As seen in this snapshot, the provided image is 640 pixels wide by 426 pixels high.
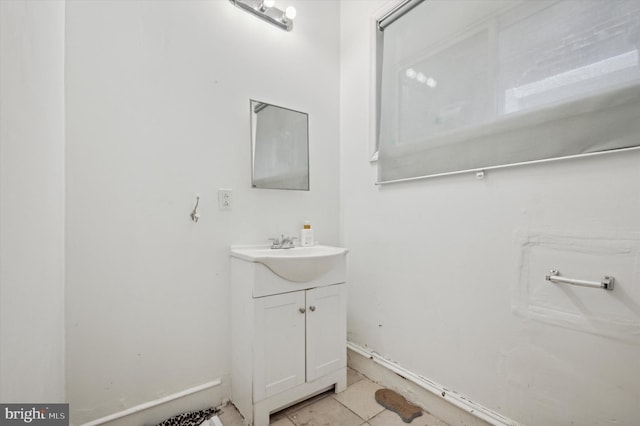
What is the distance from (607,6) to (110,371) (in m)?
2.42

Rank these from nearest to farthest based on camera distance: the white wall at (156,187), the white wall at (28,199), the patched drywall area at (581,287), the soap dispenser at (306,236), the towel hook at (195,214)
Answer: the white wall at (28,199) → the patched drywall area at (581,287) → the white wall at (156,187) → the towel hook at (195,214) → the soap dispenser at (306,236)

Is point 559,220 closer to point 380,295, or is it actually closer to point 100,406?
point 380,295

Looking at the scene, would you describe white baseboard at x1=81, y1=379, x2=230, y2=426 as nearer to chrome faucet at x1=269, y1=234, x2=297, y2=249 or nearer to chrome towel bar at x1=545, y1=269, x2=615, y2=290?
chrome faucet at x1=269, y1=234, x2=297, y2=249

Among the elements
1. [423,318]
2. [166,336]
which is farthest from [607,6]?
[166,336]

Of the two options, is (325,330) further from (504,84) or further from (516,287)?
(504,84)

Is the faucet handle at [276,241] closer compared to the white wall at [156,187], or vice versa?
the white wall at [156,187]

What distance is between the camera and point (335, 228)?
202 cm

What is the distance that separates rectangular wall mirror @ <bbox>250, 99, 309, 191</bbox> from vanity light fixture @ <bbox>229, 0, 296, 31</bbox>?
502 mm

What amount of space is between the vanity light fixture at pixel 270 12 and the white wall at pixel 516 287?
1.87ft

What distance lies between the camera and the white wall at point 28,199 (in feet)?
1.40

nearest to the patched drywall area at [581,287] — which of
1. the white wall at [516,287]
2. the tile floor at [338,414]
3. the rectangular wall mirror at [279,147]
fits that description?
the white wall at [516,287]

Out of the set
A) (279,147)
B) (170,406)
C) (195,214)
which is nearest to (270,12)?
(279,147)

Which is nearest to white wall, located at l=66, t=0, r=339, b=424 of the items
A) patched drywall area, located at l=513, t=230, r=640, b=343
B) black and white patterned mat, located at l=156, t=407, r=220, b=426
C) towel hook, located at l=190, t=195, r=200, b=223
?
towel hook, located at l=190, t=195, r=200, b=223

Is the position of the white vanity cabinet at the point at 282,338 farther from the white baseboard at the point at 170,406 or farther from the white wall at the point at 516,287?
the white wall at the point at 516,287
